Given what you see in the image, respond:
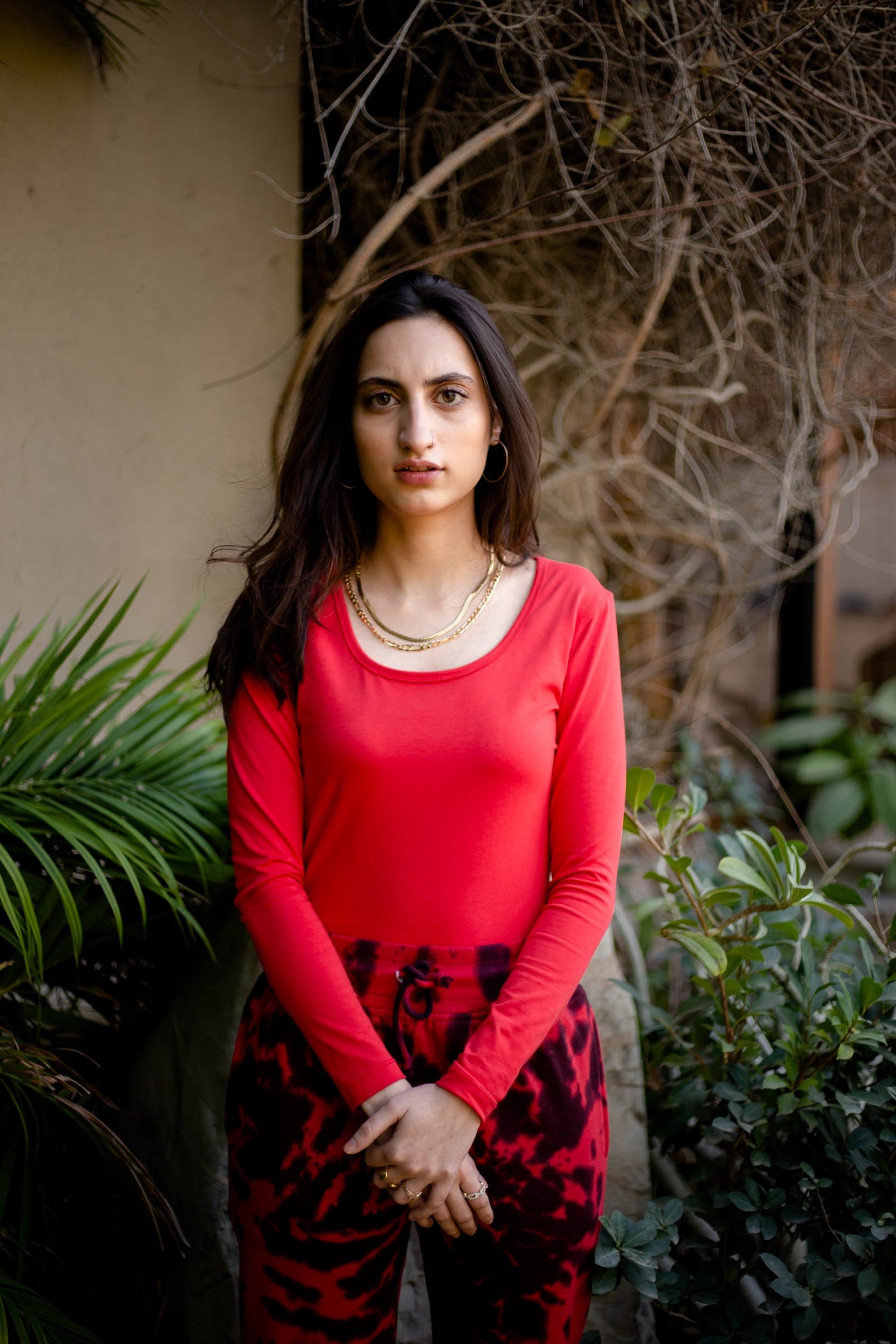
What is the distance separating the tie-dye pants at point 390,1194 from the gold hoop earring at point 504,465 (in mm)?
763

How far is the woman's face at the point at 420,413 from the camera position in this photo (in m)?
1.44

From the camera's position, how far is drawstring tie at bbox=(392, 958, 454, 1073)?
1.35 metres

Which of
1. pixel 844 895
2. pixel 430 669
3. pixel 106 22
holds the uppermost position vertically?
pixel 106 22

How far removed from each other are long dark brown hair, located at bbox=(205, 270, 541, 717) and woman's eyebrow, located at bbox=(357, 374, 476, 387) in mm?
52

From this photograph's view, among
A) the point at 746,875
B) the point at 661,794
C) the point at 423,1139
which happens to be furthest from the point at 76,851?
the point at 746,875

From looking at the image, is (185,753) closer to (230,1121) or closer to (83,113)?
(230,1121)

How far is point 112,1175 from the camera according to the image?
1.79 metres

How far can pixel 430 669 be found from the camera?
1449 millimetres

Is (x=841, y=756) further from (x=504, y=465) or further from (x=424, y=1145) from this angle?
(x=424, y=1145)

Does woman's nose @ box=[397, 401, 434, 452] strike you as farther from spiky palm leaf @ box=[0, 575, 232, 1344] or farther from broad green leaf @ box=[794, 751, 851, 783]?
broad green leaf @ box=[794, 751, 851, 783]

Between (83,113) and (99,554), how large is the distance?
1040 millimetres

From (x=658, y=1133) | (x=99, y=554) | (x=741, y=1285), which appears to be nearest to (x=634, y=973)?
(x=658, y=1133)

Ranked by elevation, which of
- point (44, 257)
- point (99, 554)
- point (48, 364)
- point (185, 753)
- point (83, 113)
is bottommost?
point (185, 753)

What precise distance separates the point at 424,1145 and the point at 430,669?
0.66 m
